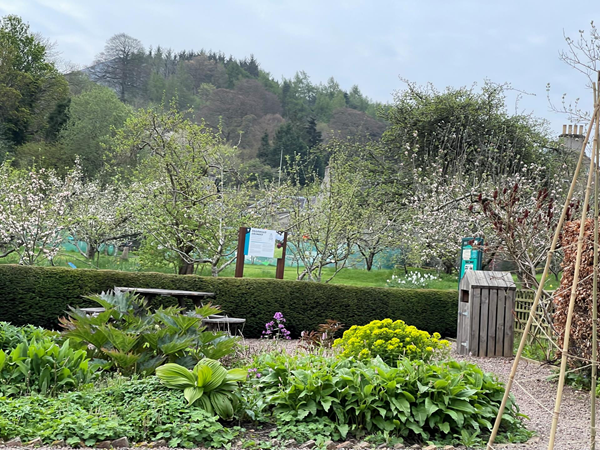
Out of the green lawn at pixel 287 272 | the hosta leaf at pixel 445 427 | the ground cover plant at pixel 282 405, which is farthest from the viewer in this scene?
the green lawn at pixel 287 272

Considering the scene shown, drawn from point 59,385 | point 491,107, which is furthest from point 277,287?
point 491,107

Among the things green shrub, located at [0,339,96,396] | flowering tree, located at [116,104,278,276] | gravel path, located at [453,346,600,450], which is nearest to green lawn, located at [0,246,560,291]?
flowering tree, located at [116,104,278,276]

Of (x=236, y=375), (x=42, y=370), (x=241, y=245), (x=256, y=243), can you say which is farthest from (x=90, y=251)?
(x=236, y=375)

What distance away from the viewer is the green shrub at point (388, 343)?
524 centimetres

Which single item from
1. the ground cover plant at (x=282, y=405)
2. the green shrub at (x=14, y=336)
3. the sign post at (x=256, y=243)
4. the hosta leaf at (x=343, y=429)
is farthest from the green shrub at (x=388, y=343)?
the sign post at (x=256, y=243)

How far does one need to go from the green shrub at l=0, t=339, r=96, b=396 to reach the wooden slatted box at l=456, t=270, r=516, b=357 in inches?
221

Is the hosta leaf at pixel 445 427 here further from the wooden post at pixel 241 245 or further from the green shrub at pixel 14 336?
the wooden post at pixel 241 245

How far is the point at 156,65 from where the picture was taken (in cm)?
5606

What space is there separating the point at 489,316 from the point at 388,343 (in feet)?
11.6

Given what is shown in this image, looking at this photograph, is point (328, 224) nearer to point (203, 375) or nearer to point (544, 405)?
point (544, 405)

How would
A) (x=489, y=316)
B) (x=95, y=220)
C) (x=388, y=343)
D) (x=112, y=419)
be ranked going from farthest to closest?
(x=95, y=220), (x=489, y=316), (x=388, y=343), (x=112, y=419)

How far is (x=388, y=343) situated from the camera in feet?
17.3

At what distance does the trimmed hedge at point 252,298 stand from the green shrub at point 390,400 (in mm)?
5202

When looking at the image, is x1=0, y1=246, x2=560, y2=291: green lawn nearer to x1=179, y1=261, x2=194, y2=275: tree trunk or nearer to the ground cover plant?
x1=179, y1=261, x2=194, y2=275: tree trunk
